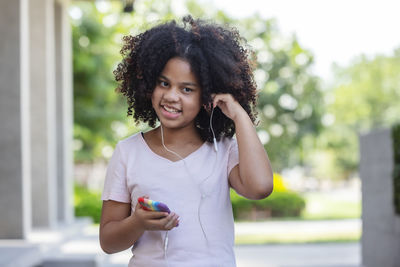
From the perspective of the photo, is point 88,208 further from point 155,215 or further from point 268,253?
point 155,215

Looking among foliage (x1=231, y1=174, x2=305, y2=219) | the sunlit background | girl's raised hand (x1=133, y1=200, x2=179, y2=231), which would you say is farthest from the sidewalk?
foliage (x1=231, y1=174, x2=305, y2=219)

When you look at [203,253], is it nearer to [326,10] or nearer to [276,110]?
[276,110]

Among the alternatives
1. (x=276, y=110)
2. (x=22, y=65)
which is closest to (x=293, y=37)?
(x=276, y=110)

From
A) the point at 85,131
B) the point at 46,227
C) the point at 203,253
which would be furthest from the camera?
the point at 85,131

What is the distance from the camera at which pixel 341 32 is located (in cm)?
3450

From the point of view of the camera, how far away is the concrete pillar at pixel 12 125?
5449 mm

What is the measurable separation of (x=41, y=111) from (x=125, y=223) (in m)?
5.88

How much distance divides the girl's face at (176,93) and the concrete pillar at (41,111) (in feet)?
18.8

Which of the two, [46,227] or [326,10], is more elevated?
[326,10]

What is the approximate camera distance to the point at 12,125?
215 inches

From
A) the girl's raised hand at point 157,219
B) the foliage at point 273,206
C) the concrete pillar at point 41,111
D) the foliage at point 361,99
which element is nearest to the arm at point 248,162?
the girl's raised hand at point 157,219

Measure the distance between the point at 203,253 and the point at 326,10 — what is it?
106ft

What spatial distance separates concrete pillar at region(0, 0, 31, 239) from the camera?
17.9 ft

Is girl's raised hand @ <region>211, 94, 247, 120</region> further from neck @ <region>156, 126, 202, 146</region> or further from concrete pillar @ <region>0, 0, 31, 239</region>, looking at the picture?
concrete pillar @ <region>0, 0, 31, 239</region>
